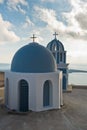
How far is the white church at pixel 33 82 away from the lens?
19156 millimetres

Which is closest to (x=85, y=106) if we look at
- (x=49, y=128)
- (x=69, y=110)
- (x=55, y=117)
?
(x=69, y=110)

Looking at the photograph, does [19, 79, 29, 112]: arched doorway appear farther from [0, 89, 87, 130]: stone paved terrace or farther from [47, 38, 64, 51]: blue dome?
[47, 38, 64, 51]: blue dome

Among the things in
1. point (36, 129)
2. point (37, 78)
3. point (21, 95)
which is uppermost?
point (37, 78)

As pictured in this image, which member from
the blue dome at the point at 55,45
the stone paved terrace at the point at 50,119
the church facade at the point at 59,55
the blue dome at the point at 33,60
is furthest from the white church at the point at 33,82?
the blue dome at the point at 55,45

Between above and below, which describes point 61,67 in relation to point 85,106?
above

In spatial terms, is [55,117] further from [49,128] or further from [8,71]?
[8,71]

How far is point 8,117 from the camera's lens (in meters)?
17.4

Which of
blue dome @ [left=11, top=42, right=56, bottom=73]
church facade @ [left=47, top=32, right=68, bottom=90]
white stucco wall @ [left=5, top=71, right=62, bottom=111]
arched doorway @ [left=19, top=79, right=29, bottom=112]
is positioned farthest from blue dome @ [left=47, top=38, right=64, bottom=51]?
arched doorway @ [left=19, top=79, right=29, bottom=112]

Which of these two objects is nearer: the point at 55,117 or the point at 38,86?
the point at 55,117

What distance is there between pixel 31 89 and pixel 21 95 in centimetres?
113

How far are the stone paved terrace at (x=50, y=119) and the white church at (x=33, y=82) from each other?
923mm

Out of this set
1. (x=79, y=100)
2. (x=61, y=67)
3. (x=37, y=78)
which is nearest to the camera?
(x=37, y=78)

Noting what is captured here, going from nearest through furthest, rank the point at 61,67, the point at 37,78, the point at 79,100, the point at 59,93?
the point at 37,78
the point at 59,93
the point at 79,100
the point at 61,67

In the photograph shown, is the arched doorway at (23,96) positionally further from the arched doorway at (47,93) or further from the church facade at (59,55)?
the church facade at (59,55)
